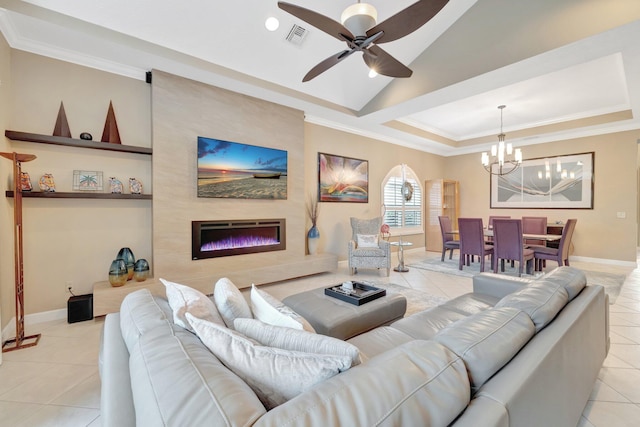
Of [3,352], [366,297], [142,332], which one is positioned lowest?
[3,352]

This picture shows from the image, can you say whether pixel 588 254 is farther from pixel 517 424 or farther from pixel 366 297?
pixel 517 424

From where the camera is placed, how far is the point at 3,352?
2.34m

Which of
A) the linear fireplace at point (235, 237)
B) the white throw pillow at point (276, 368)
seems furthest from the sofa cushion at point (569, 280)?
the linear fireplace at point (235, 237)

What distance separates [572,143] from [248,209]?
7243 millimetres

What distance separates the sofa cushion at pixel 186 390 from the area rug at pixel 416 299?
2.71 m

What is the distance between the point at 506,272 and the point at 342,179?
11.4 ft

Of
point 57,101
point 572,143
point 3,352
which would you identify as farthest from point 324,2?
point 572,143

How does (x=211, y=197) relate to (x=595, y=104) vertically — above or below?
below

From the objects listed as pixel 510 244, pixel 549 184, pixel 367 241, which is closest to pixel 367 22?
pixel 367 241

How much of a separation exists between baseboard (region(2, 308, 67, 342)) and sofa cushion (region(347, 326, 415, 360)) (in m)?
3.30

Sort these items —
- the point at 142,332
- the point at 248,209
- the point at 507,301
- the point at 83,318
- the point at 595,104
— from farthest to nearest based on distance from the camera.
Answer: the point at 595,104 < the point at 248,209 < the point at 83,318 < the point at 507,301 < the point at 142,332

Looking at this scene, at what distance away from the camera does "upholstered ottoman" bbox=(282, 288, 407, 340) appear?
202cm

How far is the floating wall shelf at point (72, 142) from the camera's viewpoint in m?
2.72

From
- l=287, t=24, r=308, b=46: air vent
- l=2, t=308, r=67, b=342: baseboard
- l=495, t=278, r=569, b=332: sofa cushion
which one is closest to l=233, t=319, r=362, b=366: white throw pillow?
l=495, t=278, r=569, b=332: sofa cushion
